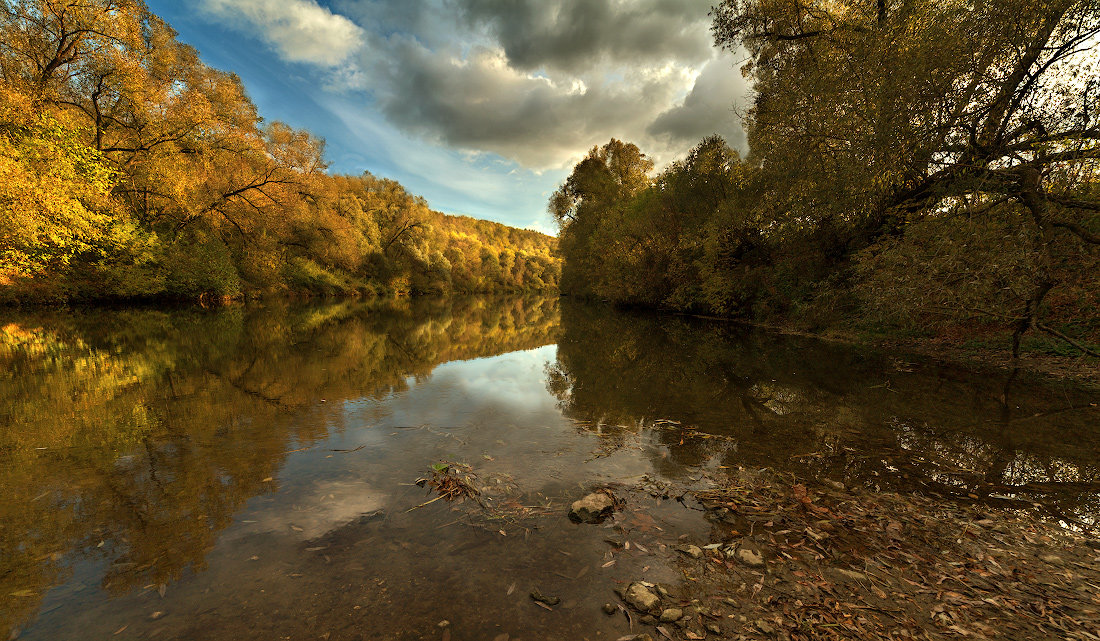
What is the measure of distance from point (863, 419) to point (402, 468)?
863 centimetres

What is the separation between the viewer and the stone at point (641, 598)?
9.95 feet

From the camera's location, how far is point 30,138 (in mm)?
17188

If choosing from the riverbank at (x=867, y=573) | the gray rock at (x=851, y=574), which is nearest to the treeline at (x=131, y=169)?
the riverbank at (x=867, y=573)

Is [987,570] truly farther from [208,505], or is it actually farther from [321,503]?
[208,505]

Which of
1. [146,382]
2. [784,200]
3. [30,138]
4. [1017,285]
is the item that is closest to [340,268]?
[30,138]

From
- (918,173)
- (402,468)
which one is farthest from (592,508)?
(918,173)

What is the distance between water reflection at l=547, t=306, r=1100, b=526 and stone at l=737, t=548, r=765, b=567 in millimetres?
1901

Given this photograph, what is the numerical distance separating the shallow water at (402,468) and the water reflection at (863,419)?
0.06 m

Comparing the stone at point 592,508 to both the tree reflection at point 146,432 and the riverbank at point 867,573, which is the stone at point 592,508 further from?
the tree reflection at point 146,432

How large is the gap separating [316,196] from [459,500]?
41.1 m

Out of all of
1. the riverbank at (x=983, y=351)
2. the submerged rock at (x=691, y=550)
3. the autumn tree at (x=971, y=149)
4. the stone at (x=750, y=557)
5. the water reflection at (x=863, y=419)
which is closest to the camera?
the stone at (x=750, y=557)

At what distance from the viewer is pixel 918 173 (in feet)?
41.1

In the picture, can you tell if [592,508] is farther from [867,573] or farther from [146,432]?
[146,432]

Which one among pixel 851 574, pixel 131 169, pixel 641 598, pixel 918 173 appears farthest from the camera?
pixel 131 169
